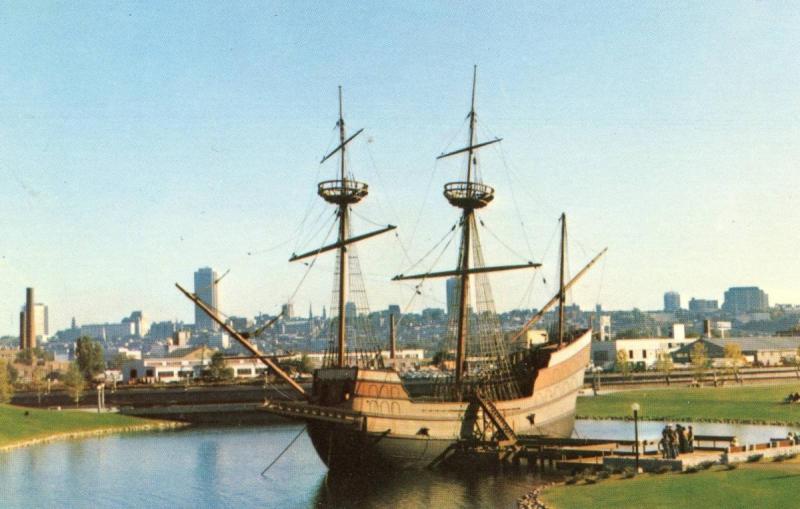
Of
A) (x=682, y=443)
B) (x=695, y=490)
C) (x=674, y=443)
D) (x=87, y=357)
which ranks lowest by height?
(x=695, y=490)

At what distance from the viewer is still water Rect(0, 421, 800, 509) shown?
45938 mm

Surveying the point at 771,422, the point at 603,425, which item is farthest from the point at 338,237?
the point at 771,422

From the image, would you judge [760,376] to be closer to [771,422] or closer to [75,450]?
[771,422]

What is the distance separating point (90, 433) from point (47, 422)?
439 cm

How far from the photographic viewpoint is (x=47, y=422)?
283ft

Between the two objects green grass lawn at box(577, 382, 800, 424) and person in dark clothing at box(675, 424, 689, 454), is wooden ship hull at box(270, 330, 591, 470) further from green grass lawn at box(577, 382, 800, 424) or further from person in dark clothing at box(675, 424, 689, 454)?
green grass lawn at box(577, 382, 800, 424)

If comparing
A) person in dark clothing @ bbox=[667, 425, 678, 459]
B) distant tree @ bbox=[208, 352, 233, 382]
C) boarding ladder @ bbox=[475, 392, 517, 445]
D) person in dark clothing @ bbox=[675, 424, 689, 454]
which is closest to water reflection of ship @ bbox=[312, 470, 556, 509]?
boarding ladder @ bbox=[475, 392, 517, 445]

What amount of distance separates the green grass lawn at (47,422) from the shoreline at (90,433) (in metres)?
0.43

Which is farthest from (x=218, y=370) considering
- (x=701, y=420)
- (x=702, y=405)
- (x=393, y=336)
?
(x=701, y=420)

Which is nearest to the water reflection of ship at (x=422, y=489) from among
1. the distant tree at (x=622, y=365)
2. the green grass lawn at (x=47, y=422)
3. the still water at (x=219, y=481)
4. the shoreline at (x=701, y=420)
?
the still water at (x=219, y=481)

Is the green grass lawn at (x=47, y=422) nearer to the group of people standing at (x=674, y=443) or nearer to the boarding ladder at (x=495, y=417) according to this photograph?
the boarding ladder at (x=495, y=417)

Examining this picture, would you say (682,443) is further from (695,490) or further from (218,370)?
(218,370)

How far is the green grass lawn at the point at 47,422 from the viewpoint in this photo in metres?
78.6

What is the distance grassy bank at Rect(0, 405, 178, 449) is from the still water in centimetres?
465
